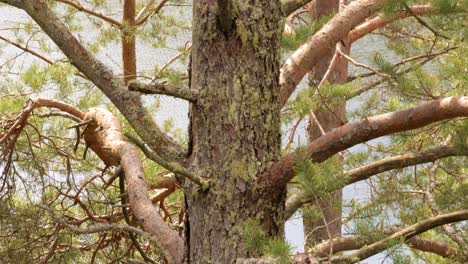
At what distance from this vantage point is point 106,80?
144 centimetres

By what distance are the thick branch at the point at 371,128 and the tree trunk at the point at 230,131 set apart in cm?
6

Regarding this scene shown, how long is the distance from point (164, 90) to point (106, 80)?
0.77ft

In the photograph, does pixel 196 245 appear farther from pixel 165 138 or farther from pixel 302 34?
pixel 302 34

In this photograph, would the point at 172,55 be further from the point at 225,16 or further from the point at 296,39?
the point at 225,16

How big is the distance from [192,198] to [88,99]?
4.93 ft

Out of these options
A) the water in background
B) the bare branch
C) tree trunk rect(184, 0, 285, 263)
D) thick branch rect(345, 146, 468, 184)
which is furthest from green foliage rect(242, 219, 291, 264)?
the water in background

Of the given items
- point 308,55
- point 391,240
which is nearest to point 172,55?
point 308,55

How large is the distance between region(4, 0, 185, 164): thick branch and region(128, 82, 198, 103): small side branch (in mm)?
122

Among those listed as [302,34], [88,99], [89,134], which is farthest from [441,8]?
[88,99]

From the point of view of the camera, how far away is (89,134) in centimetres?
212

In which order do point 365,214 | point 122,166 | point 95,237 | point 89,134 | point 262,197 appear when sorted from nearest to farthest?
point 262,197 → point 365,214 → point 122,166 → point 89,134 → point 95,237

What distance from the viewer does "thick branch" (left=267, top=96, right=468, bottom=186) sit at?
1225 mm

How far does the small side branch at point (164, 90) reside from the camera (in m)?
1.20

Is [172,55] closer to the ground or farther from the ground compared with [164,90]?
farther from the ground
